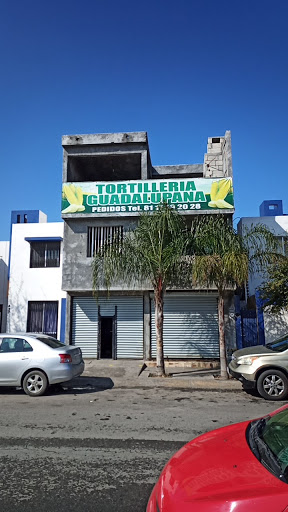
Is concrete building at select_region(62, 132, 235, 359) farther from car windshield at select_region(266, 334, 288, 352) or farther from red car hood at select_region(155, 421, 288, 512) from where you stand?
red car hood at select_region(155, 421, 288, 512)

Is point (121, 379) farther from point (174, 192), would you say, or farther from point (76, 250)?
point (174, 192)

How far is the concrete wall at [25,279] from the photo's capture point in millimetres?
19922

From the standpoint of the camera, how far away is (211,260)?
10.7m

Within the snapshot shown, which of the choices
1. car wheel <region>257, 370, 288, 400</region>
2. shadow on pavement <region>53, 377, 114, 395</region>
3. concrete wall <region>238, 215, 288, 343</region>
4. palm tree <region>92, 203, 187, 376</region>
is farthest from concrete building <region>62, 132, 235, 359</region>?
car wheel <region>257, 370, 288, 400</region>

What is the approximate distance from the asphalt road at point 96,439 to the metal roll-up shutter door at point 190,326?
534cm

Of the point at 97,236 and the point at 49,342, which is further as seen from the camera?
the point at 97,236

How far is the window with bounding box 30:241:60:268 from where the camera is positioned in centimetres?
2059

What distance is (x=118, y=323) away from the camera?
15273mm

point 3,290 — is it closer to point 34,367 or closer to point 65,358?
point 34,367

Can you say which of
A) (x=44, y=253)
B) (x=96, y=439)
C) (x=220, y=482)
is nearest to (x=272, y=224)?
(x=44, y=253)

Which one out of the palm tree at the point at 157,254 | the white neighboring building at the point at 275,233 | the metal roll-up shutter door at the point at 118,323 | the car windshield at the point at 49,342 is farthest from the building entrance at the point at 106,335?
the white neighboring building at the point at 275,233

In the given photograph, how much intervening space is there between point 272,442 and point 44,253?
19225 mm

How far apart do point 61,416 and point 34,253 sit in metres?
15.0

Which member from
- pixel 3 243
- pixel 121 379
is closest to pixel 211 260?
pixel 121 379
